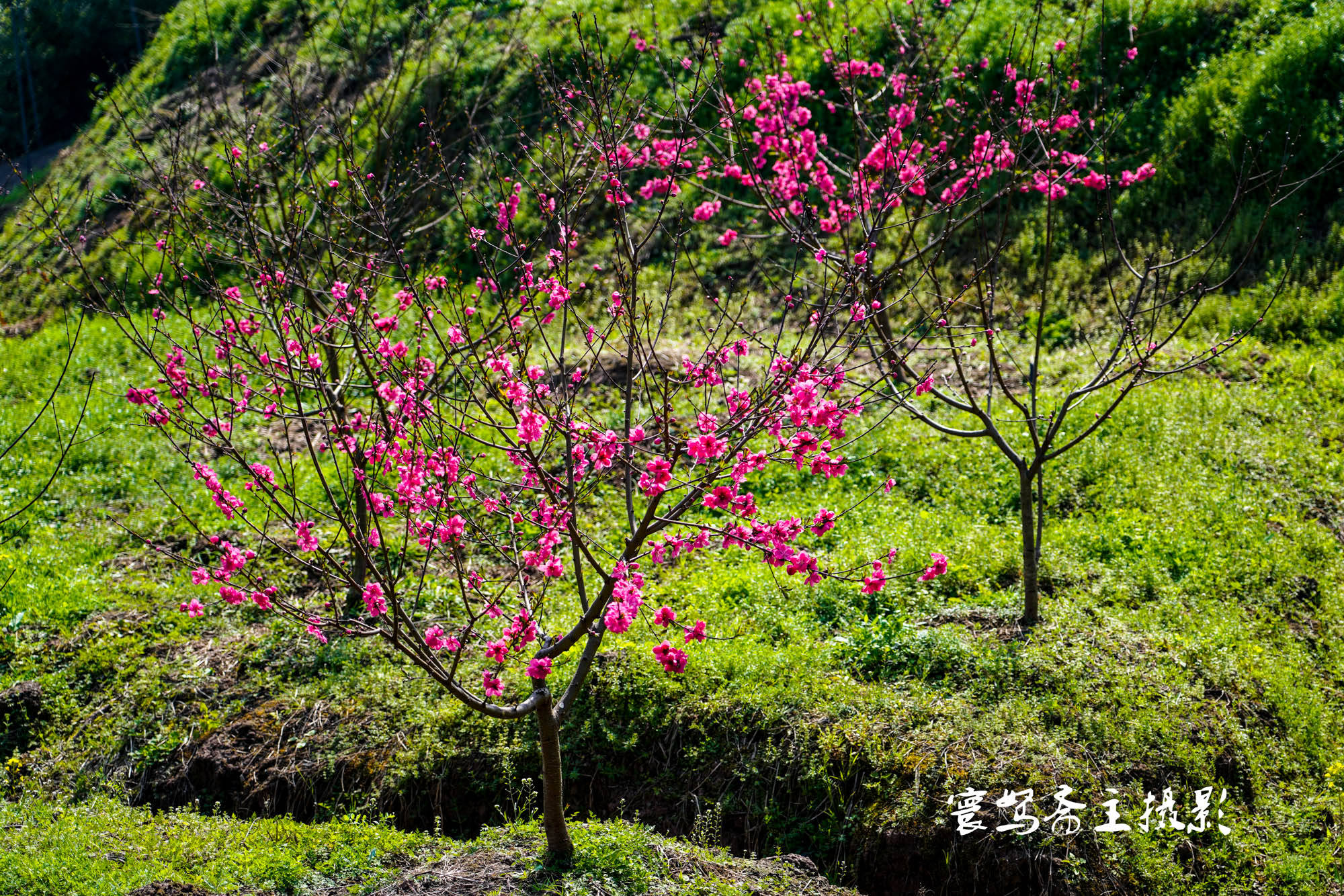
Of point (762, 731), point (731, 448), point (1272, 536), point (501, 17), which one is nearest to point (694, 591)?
point (762, 731)

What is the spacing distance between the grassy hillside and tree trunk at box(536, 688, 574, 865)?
0.40 ft

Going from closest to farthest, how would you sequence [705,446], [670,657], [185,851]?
1. [705,446]
2. [670,657]
3. [185,851]

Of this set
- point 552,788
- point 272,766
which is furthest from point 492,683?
point 272,766

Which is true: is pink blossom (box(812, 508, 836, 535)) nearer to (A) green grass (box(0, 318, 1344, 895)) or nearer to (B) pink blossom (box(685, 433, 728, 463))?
(B) pink blossom (box(685, 433, 728, 463))

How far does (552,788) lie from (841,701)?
1642 mm

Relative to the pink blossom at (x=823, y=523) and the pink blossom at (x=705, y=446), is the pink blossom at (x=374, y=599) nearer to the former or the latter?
the pink blossom at (x=705, y=446)

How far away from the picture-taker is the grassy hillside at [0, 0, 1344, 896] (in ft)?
14.1

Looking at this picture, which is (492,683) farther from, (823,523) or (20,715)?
(20,715)

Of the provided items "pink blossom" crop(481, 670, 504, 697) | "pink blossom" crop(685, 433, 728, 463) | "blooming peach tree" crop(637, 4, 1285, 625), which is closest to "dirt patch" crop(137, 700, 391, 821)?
"pink blossom" crop(481, 670, 504, 697)

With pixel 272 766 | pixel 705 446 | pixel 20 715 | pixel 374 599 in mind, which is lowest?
pixel 272 766

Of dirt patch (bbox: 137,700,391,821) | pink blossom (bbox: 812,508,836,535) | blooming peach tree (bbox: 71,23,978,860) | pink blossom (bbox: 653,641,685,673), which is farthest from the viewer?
dirt patch (bbox: 137,700,391,821)

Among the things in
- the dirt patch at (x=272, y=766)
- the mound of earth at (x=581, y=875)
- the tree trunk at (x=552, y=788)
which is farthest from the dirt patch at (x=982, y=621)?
the dirt patch at (x=272, y=766)

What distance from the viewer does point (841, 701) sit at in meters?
4.95

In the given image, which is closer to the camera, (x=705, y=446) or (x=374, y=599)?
(x=705, y=446)
